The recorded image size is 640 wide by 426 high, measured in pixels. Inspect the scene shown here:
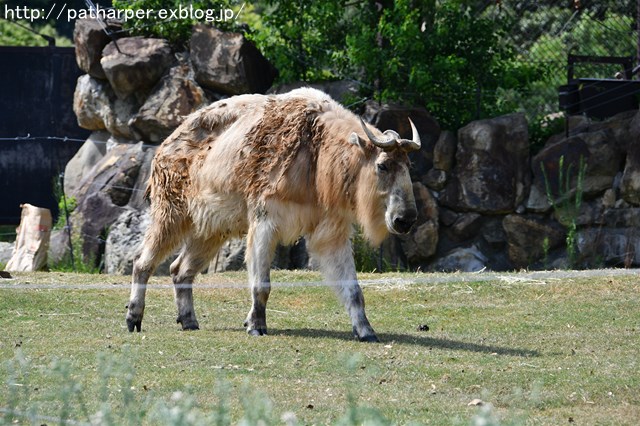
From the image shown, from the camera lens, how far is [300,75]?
53.2 ft

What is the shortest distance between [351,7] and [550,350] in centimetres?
974

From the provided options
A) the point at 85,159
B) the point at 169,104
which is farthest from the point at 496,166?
the point at 85,159

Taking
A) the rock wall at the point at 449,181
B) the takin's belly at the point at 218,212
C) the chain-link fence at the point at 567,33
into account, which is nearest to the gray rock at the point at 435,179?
the rock wall at the point at 449,181

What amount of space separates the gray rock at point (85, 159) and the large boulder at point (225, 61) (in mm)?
2172

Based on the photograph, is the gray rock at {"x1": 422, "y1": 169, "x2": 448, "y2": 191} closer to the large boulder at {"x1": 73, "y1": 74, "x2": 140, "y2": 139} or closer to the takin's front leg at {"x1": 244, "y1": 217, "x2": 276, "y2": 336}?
the large boulder at {"x1": 73, "y1": 74, "x2": 140, "y2": 139}

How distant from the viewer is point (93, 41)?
1650 cm

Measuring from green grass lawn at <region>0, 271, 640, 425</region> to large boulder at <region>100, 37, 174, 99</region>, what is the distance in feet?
13.7

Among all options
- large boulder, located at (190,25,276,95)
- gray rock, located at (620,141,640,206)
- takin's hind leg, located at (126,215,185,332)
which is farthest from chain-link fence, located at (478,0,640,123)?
takin's hind leg, located at (126,215,185,332)

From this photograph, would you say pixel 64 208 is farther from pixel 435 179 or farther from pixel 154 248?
pixel 154 248

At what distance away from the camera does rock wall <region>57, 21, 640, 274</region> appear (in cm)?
1430

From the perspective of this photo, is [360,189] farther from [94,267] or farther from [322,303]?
[94,267]

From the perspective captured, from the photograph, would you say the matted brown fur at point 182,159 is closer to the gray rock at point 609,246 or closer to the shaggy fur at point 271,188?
the shaggy fur at point 271,188

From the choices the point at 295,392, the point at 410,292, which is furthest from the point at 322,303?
the point at 295,392

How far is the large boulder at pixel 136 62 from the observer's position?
16.0 meters
